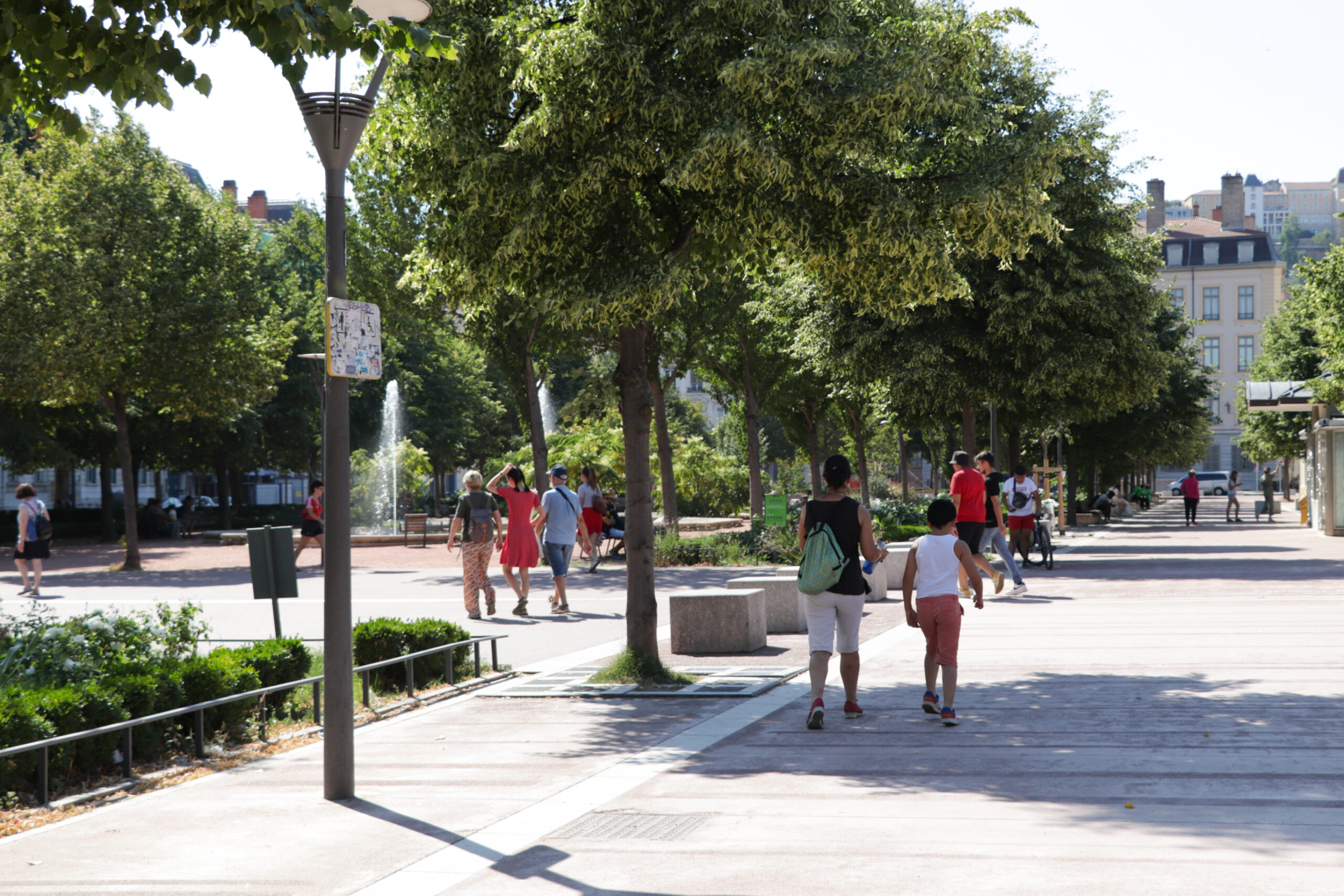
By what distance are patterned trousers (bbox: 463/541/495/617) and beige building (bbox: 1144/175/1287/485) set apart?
93.4m

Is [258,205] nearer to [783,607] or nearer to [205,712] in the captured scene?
[783,607]

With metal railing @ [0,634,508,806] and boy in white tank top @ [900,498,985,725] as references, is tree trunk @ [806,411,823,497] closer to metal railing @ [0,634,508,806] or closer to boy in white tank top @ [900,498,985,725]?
metal railing @ [0,634,508,806]

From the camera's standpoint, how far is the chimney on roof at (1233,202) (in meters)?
104

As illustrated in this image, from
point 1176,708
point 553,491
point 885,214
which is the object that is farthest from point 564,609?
point 1176,708

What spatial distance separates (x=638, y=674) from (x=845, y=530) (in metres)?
2.69

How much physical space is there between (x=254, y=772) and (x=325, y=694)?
1.19 meters

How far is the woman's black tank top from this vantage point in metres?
8.14

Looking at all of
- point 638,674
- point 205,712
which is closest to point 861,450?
point 638,674

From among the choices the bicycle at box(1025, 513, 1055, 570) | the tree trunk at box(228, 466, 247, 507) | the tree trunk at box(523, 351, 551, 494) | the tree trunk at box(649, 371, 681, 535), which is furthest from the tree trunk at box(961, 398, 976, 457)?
the tree trunk at box(228, 466, 247, 507)

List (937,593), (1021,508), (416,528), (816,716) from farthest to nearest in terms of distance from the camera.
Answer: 1. (416,528)
2. (1021,508)
3. (937,593)
4. (816,716)

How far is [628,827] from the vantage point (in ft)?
18.9

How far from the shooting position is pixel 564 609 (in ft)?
52.9

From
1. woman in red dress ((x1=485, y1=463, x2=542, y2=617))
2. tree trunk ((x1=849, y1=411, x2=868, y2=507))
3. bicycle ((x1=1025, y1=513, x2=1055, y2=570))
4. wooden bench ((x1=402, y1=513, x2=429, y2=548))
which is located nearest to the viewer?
woman in red dress ((x1=485, y1=463, x2=542, y2=617))

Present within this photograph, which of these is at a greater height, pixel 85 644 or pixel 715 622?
pixel 85 644
